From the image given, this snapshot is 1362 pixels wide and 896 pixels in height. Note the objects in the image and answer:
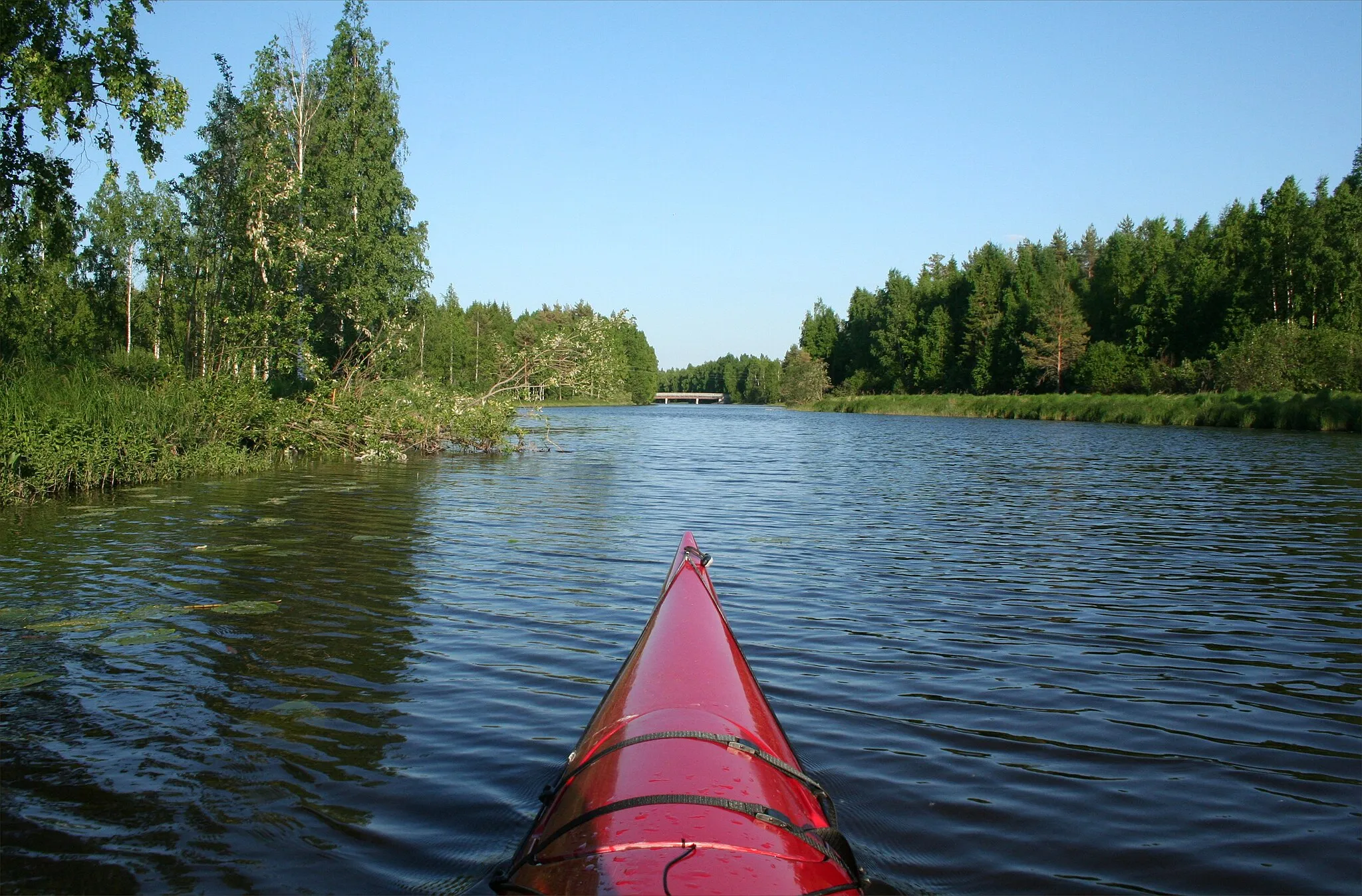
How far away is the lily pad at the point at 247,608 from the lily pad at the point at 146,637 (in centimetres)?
61

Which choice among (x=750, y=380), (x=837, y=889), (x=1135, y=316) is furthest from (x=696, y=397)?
(x=837, y=889)

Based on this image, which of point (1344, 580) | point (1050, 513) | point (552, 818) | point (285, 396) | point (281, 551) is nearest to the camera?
point (552, 818)

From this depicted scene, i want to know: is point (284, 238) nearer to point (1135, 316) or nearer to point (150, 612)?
point (150, 612)

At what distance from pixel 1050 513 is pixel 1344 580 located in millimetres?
5516

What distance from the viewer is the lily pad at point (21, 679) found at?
573 cm

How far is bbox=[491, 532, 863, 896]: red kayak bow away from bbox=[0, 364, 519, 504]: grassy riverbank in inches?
515

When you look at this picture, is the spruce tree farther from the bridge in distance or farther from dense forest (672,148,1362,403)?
the bridge in distance

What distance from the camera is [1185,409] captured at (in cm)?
4434

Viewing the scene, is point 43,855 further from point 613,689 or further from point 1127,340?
point 1127,340

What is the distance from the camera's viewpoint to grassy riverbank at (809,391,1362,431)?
36.8m

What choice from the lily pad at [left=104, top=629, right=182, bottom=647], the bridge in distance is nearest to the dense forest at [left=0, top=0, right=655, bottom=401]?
the lily pad at [left=104, top=629, right=182, bottom=647]

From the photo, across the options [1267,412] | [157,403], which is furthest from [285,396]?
[1267,412]

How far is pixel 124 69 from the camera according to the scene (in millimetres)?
13234

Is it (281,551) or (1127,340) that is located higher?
(1127,340)
